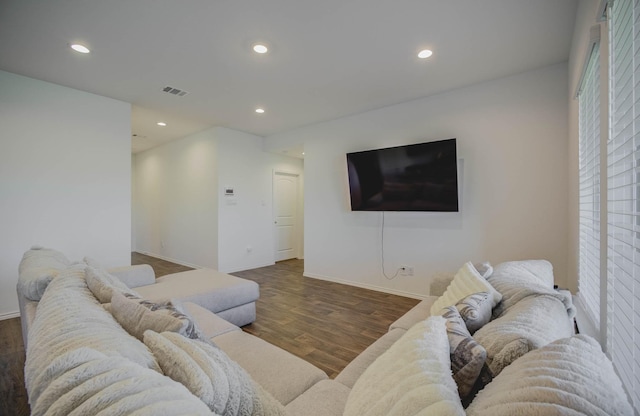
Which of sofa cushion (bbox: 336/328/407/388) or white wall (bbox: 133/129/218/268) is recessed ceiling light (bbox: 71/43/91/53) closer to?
white wall (bbox: 133/129/218/268)

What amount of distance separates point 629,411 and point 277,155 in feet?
19.4

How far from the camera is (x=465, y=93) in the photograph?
329 cm

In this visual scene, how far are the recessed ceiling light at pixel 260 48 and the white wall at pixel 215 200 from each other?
9.04 feet

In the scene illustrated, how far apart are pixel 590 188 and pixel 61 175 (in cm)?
528

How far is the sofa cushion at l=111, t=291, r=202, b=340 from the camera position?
0.91 m

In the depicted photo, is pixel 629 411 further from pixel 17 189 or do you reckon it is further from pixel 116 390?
pixel 17 189

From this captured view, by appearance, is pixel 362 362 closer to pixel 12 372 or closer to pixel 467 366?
pixel 467 366

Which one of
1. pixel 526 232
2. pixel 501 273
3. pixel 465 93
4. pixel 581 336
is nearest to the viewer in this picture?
pixel 581 336

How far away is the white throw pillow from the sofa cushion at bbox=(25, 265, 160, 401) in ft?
4.21

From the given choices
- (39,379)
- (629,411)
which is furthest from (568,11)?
(39,379)

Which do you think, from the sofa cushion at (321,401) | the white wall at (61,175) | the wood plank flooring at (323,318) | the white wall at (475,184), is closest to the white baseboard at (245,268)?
the wood plank flooring at (323,318)

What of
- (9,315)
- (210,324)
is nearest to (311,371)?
(210,324)

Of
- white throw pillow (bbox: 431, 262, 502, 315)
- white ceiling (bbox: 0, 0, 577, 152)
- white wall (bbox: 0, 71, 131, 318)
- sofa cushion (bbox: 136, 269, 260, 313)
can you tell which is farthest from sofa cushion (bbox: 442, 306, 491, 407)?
white wall (bbox: 0, 71, 131, 318)

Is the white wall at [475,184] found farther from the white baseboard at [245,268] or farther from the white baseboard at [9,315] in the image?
the white baseboard at [9,315]
